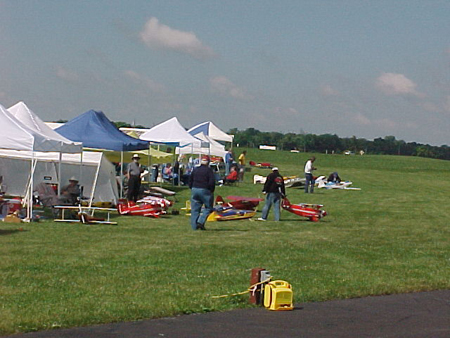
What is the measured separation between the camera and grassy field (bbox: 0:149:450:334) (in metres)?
8.59

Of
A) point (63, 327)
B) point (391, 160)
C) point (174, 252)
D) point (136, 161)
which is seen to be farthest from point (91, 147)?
point (391, 160)

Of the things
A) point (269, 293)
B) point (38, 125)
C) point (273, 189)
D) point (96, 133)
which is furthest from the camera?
point (96, 133)

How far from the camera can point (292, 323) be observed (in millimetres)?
8133

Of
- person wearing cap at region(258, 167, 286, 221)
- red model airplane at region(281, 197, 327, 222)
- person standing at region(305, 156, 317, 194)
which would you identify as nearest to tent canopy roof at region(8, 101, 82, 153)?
person wearing cap at region(258, 167, 286, 221)

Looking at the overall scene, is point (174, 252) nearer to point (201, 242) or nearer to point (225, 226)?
point (201, 242)

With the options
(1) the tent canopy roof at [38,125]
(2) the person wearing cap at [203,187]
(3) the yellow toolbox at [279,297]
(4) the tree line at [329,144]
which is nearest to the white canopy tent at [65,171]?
(1) the tent canopy roof at [38,125]

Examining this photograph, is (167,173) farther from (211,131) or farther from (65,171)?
(65,171)

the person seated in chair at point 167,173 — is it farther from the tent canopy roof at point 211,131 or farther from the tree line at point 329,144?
the tree line at point 329,144

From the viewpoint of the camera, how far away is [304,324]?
8133 mm

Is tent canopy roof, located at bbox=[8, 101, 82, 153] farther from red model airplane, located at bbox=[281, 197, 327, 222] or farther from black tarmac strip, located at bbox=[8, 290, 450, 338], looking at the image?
black tarmac strip, located at bbox=[8, 290, 450, 338]

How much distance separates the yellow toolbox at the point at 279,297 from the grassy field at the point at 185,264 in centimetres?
39

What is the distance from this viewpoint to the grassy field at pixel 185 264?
28.2ft

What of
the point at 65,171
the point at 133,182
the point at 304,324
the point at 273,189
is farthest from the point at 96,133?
the point at 304,324

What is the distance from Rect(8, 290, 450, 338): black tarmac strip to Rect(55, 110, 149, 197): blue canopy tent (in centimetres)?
1494
